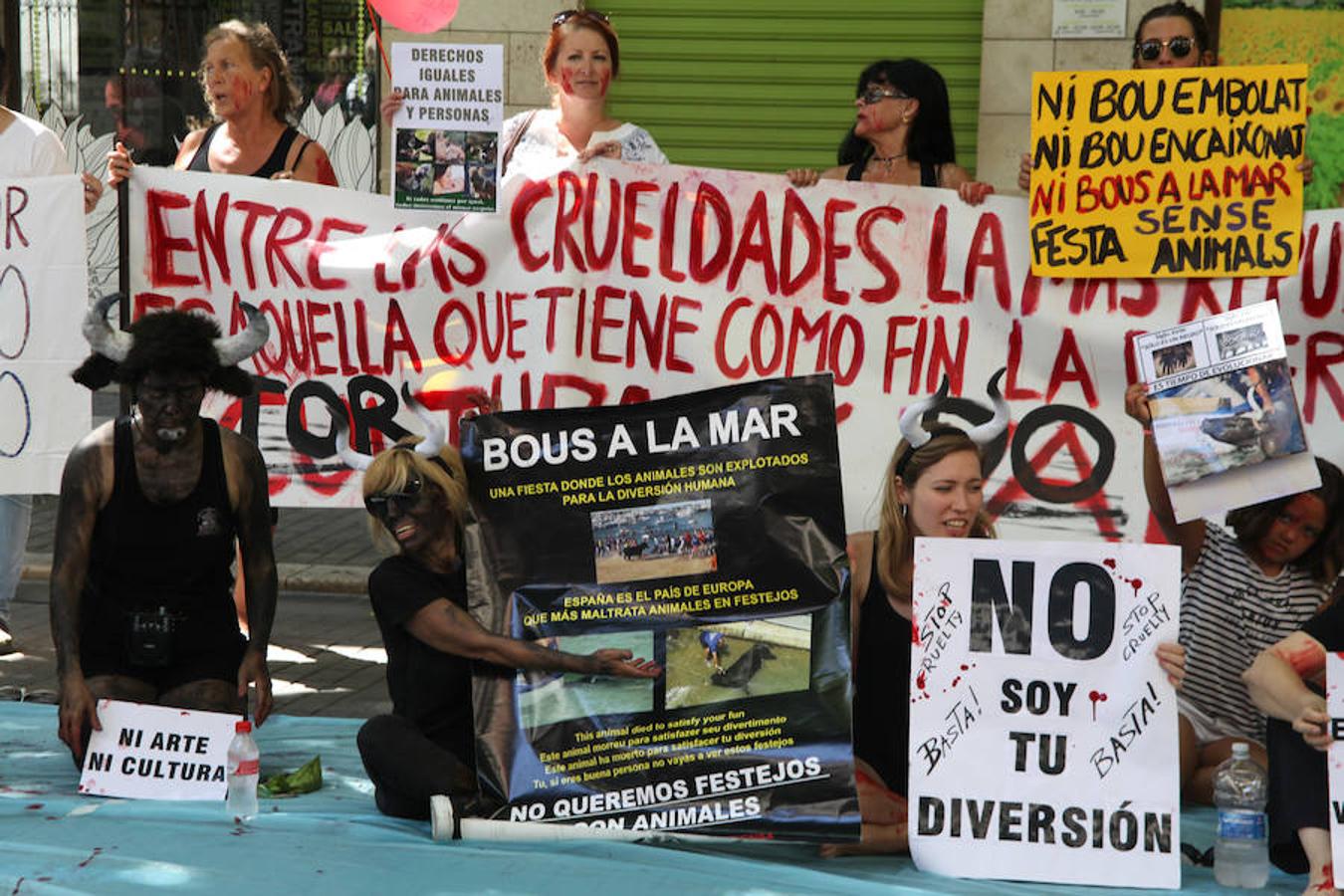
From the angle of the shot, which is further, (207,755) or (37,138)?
(37,138)

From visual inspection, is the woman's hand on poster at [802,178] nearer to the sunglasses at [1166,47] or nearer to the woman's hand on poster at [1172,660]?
the sunglasses at [1166,47]

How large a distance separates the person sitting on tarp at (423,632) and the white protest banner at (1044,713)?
1.13 meters

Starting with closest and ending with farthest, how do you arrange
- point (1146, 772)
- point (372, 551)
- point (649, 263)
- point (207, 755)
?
point (1146, 772)
point (207, 755)
point (649, 263)
point (372, 551)

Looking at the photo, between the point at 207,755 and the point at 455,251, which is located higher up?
the point at 455,251

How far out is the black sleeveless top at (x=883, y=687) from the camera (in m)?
4.68

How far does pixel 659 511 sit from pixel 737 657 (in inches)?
16.3

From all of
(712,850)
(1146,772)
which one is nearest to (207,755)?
(712,850)

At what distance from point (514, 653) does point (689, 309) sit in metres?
1.82

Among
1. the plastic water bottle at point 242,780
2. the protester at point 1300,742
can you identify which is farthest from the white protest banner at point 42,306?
the protester at point 1300,742

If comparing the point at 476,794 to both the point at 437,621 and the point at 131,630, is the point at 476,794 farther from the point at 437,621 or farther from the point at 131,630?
the point at 131,630

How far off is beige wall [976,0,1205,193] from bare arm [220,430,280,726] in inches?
206

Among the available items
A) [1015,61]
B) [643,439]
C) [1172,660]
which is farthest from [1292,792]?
[1015,61]

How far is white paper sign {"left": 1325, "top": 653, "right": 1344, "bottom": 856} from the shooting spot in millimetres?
4109

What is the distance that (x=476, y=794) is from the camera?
468 cm
